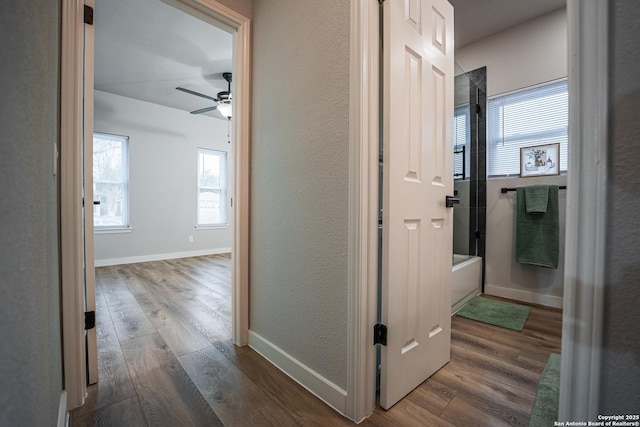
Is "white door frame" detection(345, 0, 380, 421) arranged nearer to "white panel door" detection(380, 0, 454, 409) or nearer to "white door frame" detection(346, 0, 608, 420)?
A: "white panel door" detection(380, 0, 454, 409)

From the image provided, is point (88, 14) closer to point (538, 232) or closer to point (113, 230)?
point (538, 232)

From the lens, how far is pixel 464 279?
7.84 ft

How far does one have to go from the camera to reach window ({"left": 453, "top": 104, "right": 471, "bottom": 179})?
9.05 ft

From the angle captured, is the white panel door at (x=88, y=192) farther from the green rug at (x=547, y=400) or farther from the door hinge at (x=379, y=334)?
the green rug at (x=547, y=400)

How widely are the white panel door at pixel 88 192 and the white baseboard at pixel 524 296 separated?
10.8 feet

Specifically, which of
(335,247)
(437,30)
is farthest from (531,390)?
(437,30)

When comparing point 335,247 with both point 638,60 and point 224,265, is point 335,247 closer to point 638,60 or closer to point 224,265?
point 638,60

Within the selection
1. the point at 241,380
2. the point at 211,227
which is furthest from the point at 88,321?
the point at 211,227

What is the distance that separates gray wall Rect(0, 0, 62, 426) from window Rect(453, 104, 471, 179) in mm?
3027

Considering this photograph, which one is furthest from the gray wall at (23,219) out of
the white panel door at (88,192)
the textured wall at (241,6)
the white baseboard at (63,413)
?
the textured wall at (241,6)

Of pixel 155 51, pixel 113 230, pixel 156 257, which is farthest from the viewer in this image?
pixel 156 257

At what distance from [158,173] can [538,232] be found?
17.9ft

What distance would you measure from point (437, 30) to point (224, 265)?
3.99m

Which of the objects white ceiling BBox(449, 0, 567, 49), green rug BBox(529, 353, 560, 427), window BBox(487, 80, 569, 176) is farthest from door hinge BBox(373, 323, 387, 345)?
white ceiling BBox(449, 0, 567, 49)
